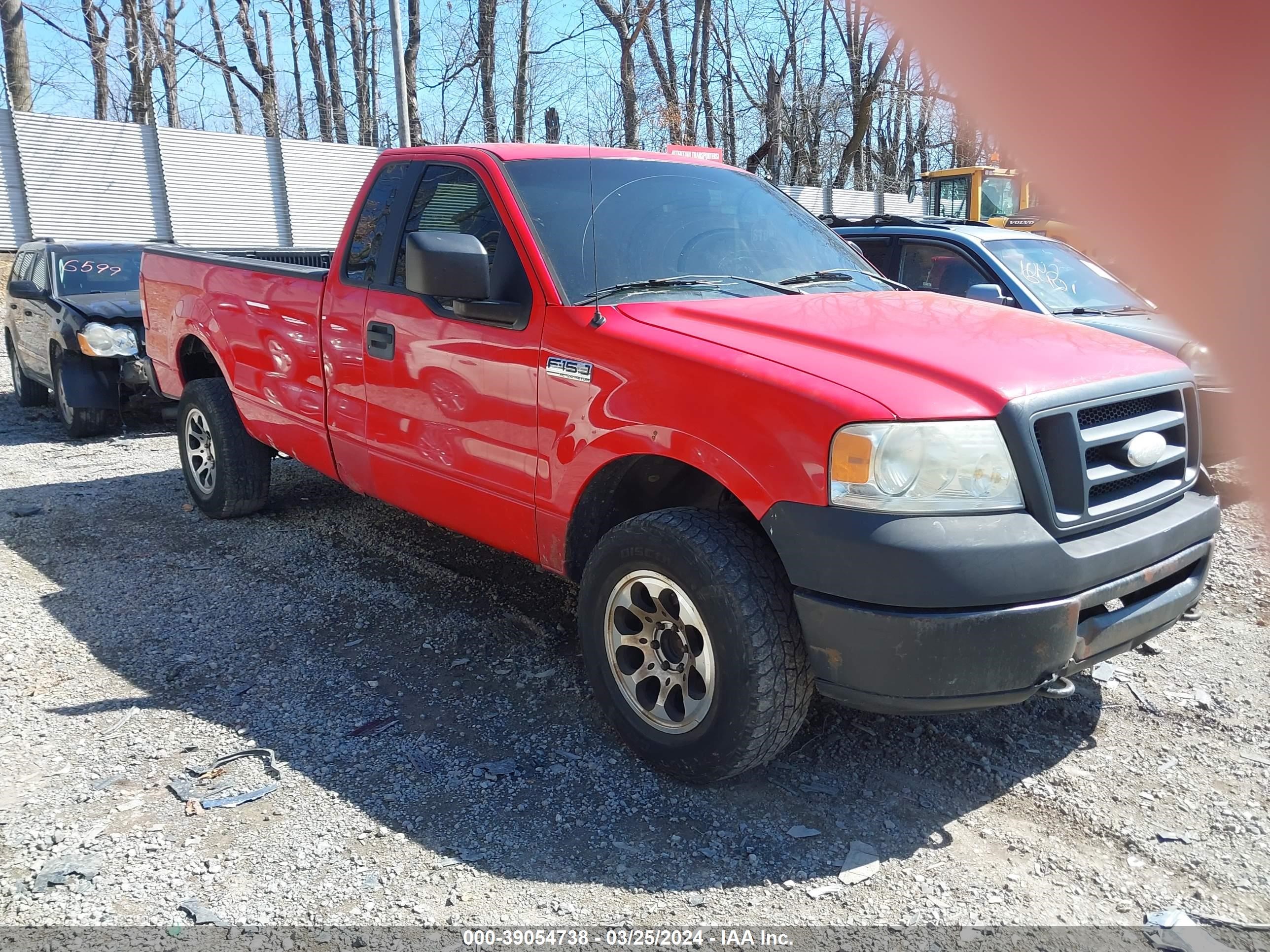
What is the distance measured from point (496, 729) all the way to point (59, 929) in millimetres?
1442

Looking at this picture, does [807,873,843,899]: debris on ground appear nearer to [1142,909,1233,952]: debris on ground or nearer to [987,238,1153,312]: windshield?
[1142,909,1233,952]: debris on ground

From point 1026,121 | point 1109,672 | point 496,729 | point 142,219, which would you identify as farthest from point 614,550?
point 142,219

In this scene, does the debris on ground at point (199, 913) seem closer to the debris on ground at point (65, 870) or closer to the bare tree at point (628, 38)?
the debris on ground at point (65, 870)

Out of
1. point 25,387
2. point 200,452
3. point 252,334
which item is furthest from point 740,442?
point 25,387

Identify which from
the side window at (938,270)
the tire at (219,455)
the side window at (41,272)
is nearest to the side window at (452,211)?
the tire at (219,455)

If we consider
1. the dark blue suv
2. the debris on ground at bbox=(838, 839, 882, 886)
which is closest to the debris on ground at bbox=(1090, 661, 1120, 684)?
the debris on ground at bbox=(838, 839, 882, 886)

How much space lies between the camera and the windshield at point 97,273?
9133 millimetres

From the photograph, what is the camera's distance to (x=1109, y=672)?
12.9ft

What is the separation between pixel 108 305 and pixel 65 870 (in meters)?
7.25

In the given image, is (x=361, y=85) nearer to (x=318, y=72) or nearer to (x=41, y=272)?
(x=318, y=72)

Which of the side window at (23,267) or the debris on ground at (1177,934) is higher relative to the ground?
the side window at (23,267)

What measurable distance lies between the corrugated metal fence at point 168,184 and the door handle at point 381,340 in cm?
1500

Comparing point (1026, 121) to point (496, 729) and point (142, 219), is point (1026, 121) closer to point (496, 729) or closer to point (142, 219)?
point (496, 729)

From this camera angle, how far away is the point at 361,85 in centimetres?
3438
